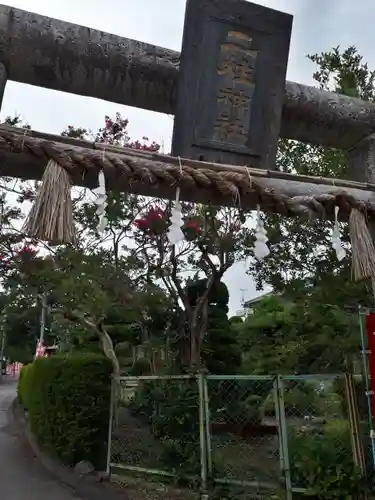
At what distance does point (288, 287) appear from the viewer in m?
7.37

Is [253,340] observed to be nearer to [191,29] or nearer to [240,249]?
[240,249]

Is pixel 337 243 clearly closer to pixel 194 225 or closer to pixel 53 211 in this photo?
pixel 53 211

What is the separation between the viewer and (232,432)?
22.5 ft

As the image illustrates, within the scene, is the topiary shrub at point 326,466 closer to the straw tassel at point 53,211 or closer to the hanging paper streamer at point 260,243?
the hanging paper streamer at point 260,243

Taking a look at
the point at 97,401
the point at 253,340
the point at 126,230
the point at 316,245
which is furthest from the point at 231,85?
the point at 253,340

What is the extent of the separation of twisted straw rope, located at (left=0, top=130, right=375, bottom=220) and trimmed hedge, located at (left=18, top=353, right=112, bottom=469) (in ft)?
15.2

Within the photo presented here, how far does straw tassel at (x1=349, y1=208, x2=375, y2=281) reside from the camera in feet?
9.68

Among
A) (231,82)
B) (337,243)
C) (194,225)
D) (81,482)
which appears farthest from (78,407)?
(231,82)

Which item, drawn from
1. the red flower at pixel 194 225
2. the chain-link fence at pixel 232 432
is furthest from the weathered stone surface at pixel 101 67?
the red flower at pixel 194 225

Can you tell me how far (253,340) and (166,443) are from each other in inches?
237

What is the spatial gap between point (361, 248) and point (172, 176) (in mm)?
1244

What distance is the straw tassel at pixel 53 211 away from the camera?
7.67ft

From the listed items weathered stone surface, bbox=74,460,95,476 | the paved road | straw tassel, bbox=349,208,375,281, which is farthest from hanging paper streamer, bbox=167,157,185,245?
weathered stone surface, bbox=74,460,95,476

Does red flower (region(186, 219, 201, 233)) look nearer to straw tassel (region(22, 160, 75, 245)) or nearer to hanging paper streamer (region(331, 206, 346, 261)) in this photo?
hanging paper streamer (region(331, 206, 346, 261))
